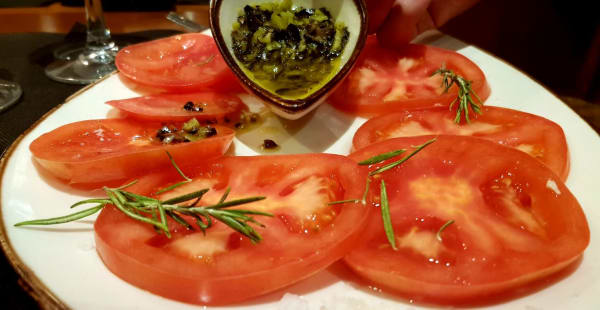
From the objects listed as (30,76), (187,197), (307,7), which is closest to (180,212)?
(187,197)

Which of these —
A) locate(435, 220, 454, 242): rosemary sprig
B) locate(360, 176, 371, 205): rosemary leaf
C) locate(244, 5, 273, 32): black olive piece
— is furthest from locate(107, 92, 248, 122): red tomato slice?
locate(435, 220, 454, 242): rosemary sprig

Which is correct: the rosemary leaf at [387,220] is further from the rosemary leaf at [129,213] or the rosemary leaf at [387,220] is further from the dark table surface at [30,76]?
the dark table surface at [30,76]

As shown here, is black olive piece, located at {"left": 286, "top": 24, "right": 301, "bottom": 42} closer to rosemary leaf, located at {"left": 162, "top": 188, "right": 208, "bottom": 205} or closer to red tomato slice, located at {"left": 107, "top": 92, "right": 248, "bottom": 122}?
red tomato slice, located at {"left": 107, "top": 92, "right": 248, "bottom": 122}

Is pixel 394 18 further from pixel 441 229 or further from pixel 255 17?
pixel 441 229

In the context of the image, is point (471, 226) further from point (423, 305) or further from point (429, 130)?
point (429, 130)

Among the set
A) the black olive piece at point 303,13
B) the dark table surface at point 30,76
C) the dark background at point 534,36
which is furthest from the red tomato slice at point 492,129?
the dark background at point 534,36
